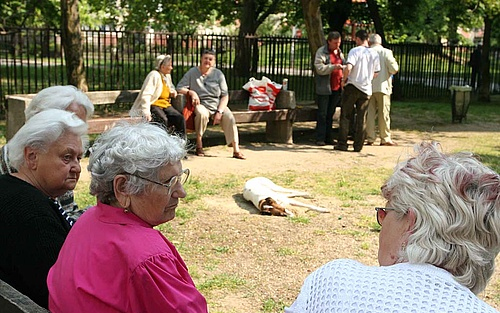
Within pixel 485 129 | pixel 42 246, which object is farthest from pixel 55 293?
pixel 485 129

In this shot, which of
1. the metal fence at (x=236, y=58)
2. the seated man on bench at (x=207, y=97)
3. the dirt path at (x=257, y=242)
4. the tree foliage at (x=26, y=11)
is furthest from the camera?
the tree foliage at (x=26, y=11)

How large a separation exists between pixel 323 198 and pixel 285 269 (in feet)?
8.07

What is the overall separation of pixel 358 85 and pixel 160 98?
3155mm

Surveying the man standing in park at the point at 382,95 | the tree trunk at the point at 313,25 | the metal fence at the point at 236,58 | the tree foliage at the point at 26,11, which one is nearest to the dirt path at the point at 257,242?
the man standing in park at the point at 382,95

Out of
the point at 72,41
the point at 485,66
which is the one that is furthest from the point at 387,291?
the point at 485,66

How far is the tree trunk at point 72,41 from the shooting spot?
41.0 feet

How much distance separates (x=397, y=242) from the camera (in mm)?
2047

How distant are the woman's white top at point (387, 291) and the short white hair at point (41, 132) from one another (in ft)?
6.19

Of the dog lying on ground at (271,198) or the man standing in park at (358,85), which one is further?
the man standing in park at (358,85)

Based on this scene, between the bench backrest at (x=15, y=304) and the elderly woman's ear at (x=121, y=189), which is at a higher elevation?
the elderly woman's ear at (x=121, y=189)

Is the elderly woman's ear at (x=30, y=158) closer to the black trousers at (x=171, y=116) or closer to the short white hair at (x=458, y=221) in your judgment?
the short white hair at (x=458, y=221)

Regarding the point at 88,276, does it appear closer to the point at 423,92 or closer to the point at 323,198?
the point at 323,198

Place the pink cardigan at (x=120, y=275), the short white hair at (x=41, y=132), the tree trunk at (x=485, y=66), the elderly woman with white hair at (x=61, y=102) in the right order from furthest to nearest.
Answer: the tree trunk at (x=485, y=66), the elderly woman with white hair at (x=61, y=102), the short white hair at (x=41, y=132), the pink cardigan at (x=120, y=275)

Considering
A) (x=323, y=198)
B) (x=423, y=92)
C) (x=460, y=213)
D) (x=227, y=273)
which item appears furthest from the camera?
(x=423, y=92)
